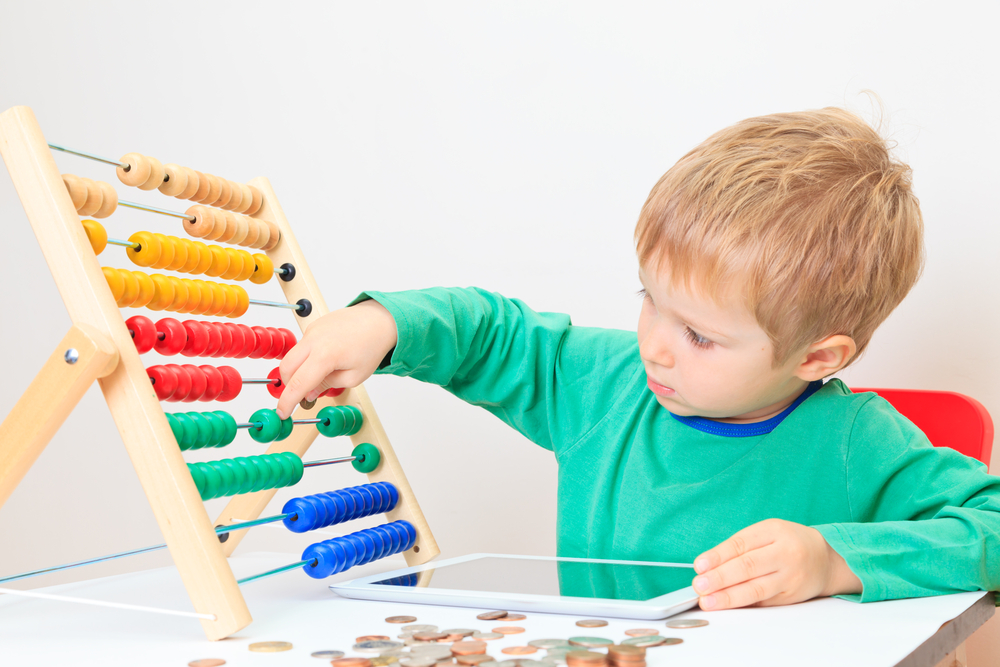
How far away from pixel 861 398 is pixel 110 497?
1.77 m

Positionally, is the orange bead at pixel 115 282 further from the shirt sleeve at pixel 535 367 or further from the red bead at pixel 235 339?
the shirt sleeve at pixel 535 367

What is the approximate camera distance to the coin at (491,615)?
0.62 m

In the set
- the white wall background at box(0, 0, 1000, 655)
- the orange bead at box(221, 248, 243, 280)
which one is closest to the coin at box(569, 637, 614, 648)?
the orange bead at box(221, 248, 243, 280)

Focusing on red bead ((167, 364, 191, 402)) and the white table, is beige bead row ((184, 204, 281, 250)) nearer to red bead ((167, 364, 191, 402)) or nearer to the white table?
red bead ((167, 364, 191, 402))

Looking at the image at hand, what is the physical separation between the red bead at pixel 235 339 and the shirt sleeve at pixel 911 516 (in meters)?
0.61

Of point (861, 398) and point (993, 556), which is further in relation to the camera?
point (861, 398)

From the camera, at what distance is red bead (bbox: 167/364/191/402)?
0.82m

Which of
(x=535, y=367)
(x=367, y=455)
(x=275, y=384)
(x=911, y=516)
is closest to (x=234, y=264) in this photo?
(x=275, y=384)

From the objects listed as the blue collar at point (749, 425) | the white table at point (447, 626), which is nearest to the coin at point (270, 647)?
the white table at point (447, 626)

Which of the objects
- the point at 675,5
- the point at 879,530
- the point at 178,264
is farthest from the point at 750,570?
the point at 675,5

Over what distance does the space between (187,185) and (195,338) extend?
0.54 feet

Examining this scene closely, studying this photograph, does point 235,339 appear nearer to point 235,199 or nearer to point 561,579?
point 235,199

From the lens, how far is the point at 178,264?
0.88 meters

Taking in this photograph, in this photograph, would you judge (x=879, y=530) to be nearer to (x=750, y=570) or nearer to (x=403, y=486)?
(x=750, y=570)
